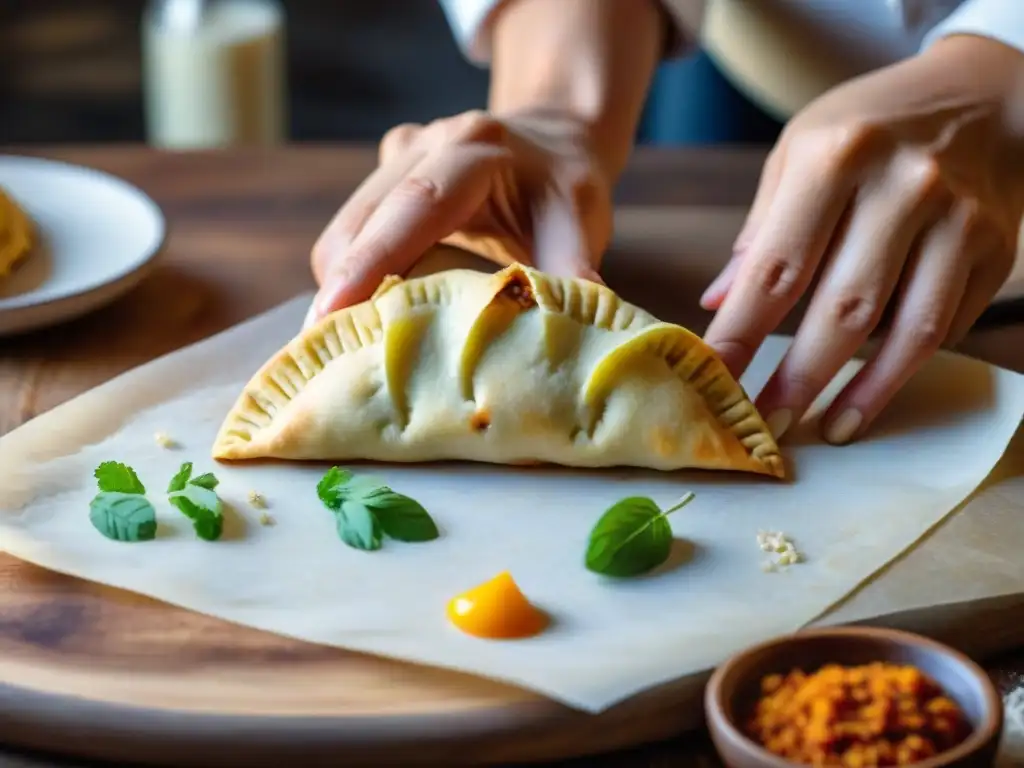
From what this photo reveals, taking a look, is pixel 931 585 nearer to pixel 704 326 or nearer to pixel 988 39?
pixel 704 326

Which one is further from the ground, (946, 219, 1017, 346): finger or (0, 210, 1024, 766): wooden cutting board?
(946, 219, 1017, 346): finger

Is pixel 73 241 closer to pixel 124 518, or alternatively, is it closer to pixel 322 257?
pixel 322 257

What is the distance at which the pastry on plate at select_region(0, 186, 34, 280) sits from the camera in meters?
1.99

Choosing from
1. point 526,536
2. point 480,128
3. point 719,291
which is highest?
point 480,128

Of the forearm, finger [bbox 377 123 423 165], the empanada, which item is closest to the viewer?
the empanada

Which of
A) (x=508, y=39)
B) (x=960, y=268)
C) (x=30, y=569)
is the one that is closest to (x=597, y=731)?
(x=30, y=569)

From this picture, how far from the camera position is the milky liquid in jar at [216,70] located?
3.86 meters

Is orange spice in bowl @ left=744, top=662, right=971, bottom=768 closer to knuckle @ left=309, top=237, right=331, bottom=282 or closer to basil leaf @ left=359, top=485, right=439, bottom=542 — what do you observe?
basil leaf @ left=359, top=485, right=439, bottom=542

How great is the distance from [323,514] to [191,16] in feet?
9.23

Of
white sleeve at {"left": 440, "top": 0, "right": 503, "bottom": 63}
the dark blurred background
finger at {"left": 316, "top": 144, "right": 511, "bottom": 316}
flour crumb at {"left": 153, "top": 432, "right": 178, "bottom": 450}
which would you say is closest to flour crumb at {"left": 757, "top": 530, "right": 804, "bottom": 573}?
finger at {"left": 316, "top": 144, "right": 511, "bottom": 316}

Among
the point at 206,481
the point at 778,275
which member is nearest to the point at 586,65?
the point at 778,275

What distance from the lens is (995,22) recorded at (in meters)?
1.79

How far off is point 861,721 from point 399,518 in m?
0.55

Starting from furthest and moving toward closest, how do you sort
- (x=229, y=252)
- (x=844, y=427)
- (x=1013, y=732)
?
(x=229, y=252) < (x=844, y=427) < (x=1013, y=732)
